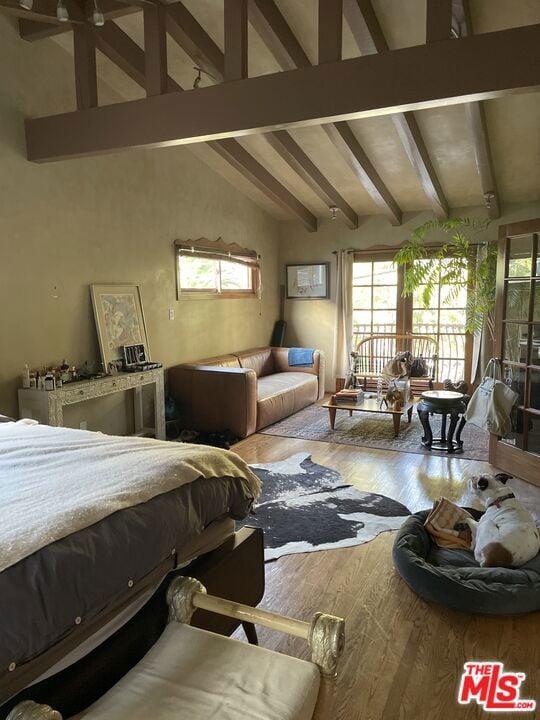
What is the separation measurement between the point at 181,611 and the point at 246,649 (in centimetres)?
24

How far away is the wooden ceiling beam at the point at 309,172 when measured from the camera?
5.00 meters

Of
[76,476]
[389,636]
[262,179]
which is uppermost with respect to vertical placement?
[262,179]

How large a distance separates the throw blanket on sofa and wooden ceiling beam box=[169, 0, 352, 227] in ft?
6.14

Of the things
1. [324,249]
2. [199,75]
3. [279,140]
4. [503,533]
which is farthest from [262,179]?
[503,533]

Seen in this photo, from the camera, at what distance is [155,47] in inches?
133

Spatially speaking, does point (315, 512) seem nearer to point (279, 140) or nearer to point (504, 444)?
point (504, 444)

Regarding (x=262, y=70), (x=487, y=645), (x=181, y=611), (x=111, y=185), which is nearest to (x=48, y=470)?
(x=181, y=611)

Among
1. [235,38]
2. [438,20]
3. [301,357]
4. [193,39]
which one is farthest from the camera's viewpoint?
[301,357]

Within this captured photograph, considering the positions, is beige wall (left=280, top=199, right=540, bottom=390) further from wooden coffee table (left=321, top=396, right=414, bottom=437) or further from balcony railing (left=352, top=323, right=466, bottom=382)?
wooden coffee table (left=321, top=396, right=414, bottom=437)

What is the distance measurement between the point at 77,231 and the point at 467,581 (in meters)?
3.75

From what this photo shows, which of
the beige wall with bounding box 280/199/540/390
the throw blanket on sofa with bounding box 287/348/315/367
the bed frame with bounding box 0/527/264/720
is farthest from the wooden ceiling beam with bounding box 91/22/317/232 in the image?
the bed frame with bounding box 0/527/264/720

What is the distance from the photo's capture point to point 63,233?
13.8 feet

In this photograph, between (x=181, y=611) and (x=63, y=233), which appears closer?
(x=181, y=611)

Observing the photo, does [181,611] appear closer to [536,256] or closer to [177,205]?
[536,256]
